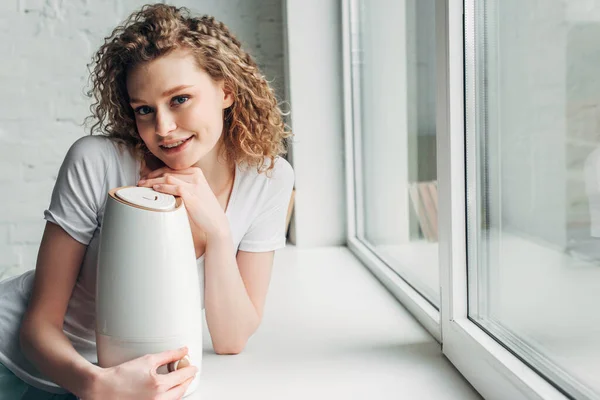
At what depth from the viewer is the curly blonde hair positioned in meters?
0.83

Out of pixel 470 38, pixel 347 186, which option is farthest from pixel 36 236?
pixel 470 38

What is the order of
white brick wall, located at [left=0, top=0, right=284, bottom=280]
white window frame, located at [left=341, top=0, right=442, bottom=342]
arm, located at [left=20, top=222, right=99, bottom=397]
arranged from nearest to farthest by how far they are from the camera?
arm, located at [left=20, top=222, right=99, bottom=397], white window frame, located at [left=341, top=0, right=442, bottom=342], white brick wall, located at [left=0, top=0, right=284, bottom=280]

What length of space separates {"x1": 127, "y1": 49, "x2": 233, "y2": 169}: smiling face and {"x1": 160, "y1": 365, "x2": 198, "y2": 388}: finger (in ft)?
0.88

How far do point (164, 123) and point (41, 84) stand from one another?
128cm

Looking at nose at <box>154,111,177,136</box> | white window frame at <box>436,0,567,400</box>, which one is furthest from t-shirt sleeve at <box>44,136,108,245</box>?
white window frame at <box>436,0,567,400</box>

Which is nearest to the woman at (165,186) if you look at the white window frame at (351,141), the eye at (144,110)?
the eye at (144,110)

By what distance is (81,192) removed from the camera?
2.75ft

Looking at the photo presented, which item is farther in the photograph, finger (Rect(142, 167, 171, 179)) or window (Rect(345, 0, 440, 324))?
window (Rect(345, 0, 440, 324))

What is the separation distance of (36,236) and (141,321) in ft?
4.64

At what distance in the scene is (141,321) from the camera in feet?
2.29

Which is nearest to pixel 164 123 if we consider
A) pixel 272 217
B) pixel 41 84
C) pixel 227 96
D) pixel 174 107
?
pixel 174 107

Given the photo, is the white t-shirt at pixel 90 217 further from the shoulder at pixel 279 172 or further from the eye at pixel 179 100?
the eye at pixel 179 100

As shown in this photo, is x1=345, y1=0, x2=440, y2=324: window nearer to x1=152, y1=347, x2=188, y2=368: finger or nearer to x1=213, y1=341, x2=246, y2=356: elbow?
x1=213, y1=341, x2=246, y2=356: elbow

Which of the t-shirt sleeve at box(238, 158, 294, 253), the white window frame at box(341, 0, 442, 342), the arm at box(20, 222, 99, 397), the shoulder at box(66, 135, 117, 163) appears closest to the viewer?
the arm at box(20, 222, 99, 397)
